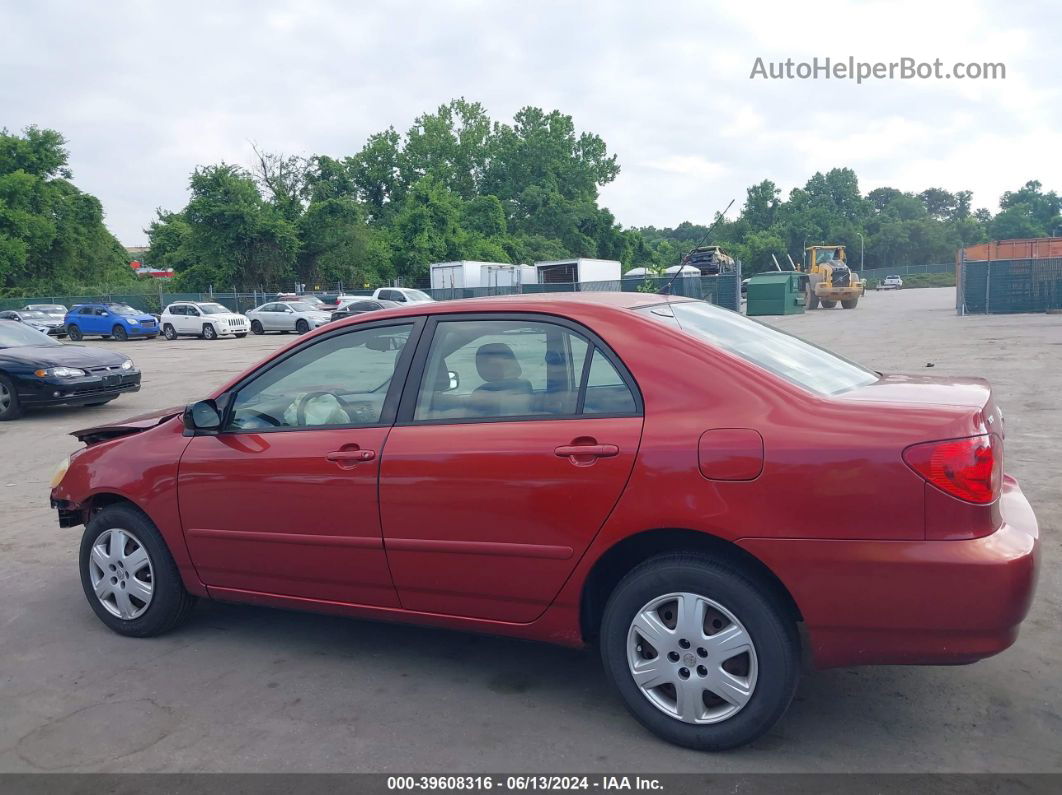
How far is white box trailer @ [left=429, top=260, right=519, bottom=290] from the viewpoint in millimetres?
42125

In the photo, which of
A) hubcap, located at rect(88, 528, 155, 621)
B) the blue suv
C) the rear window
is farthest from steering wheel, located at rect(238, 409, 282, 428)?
the blue suv

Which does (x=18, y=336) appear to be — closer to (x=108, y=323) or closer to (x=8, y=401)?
(x=8, y=401)

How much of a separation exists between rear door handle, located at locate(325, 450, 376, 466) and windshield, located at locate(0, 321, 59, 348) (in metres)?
A: 10.7

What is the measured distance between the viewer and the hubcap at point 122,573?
4.31 meters

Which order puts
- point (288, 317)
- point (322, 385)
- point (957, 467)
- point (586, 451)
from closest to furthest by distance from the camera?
point (957, 467), point (586, 451), point (322, 385), point (288, 317)

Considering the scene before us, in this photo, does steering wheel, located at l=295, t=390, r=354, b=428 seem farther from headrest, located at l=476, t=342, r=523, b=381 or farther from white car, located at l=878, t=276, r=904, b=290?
white car, located at l=878, t=276, r=904, b=290

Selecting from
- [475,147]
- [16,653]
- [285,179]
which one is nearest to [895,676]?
[16,653]

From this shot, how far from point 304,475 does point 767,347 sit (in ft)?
6.66

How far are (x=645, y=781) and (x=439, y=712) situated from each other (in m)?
0.92

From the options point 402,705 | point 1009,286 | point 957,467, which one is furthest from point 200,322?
point 957,467

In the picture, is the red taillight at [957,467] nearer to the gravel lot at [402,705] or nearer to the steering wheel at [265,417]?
the gravel lot at [402,705]

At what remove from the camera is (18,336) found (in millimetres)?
12562

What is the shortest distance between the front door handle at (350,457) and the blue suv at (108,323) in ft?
110

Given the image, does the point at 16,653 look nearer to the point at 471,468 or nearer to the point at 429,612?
the point at 429,612
